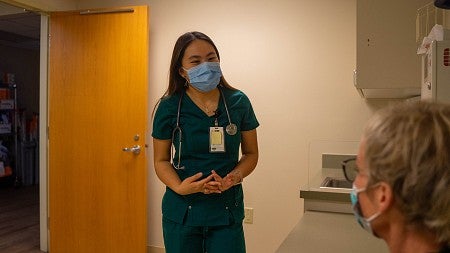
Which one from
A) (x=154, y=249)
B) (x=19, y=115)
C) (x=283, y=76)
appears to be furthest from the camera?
(x=19, y=115)

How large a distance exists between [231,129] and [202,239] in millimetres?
437

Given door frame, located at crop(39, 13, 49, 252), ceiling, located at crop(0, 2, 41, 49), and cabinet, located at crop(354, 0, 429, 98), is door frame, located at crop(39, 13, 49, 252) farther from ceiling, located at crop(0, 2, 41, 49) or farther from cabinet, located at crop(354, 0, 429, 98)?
cabinet, located at crop(354, 0, 429, 98)

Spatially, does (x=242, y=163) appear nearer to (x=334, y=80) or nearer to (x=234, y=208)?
(x=234, y=208)

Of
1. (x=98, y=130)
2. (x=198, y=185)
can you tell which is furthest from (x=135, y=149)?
(x=198, y=185)

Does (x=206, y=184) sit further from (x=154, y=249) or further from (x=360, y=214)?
(x=154, y=249)

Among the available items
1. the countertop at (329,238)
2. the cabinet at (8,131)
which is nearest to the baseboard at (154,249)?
the countertop at (329,238)

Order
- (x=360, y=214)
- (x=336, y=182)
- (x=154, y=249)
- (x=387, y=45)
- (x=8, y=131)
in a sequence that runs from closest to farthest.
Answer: (x=360, y=214) → (x=387, y=45) → (x=336, y=182) → (x=154, y=249) → (x=8, y=131)

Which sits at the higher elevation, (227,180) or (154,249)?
(227,180)

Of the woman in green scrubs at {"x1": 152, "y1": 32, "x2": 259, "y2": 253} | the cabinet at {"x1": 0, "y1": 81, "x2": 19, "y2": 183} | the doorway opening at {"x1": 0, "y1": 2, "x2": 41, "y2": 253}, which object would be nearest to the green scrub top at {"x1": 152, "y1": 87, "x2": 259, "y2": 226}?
the woman in green scrubs at {"x1": 152, "y1": 32, "x2": 259, "y2": 253}

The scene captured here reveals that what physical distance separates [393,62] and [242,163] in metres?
0.95

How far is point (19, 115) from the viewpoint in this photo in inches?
245

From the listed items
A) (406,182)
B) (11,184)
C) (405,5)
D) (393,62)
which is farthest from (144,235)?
(11,184)

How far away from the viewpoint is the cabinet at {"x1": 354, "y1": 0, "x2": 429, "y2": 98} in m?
1.91

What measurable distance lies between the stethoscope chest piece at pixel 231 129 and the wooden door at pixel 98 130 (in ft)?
5.05
